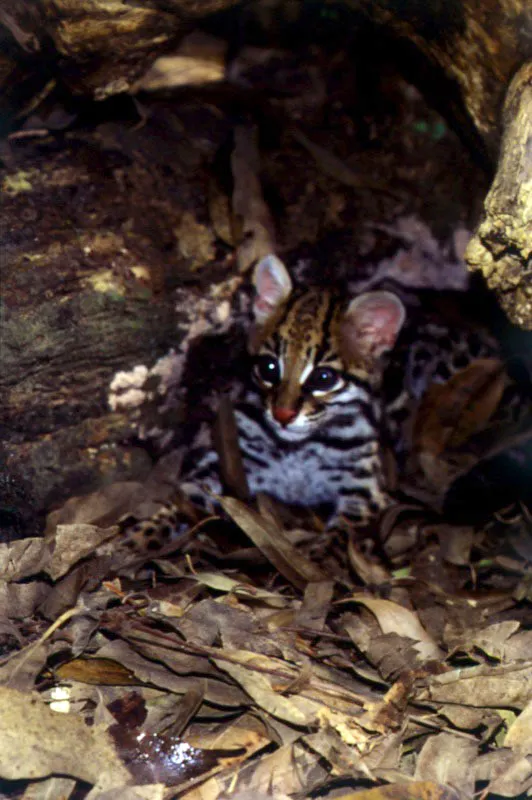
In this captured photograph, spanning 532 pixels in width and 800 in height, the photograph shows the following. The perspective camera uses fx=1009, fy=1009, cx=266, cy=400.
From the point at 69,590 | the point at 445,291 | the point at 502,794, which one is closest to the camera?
the point at 502,794

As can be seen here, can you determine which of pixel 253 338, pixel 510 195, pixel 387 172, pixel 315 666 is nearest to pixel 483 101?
pixel 510 195

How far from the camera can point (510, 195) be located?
3.47 m

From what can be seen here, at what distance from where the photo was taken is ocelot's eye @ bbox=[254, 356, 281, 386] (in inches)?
190

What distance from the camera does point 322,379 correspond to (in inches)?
192

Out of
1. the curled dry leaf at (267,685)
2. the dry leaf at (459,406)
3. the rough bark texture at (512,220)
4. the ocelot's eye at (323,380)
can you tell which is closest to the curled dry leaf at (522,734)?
the curled dry leaf at (267,685)

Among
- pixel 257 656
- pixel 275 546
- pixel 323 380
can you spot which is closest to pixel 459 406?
pixel 323 380

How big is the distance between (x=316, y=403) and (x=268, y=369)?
0.93ft

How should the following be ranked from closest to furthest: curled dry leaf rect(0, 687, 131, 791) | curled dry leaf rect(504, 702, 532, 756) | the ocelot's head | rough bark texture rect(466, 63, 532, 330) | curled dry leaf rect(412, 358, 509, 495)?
curled dry leaf rect(0, 687, 131, 791) < curled dry leaf rect(504, 702, 532, 756) < rough bark texture rect(466, 63, 532, 330) < the ocelot's head < curled dry leaf rect(412, 358, 509, 495)

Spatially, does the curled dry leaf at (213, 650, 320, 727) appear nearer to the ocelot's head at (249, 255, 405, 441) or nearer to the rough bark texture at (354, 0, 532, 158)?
the ocelot's head at (249, 255, 405, 441)

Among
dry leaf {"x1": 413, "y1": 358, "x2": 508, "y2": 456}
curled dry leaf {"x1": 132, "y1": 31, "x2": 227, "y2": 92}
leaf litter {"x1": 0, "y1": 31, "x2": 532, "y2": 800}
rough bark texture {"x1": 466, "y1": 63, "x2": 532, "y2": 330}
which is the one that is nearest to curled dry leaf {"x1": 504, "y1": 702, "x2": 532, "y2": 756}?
leaf litter {"x1": 0, "y1": 31, "x2": 532, "y2": 800}

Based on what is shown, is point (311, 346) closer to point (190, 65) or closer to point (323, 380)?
point (323, 380)

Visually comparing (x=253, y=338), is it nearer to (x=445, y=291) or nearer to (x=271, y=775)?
(x=445, y=291)

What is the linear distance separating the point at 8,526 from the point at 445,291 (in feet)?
9.24

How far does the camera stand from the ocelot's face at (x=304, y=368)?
15.6 ft
